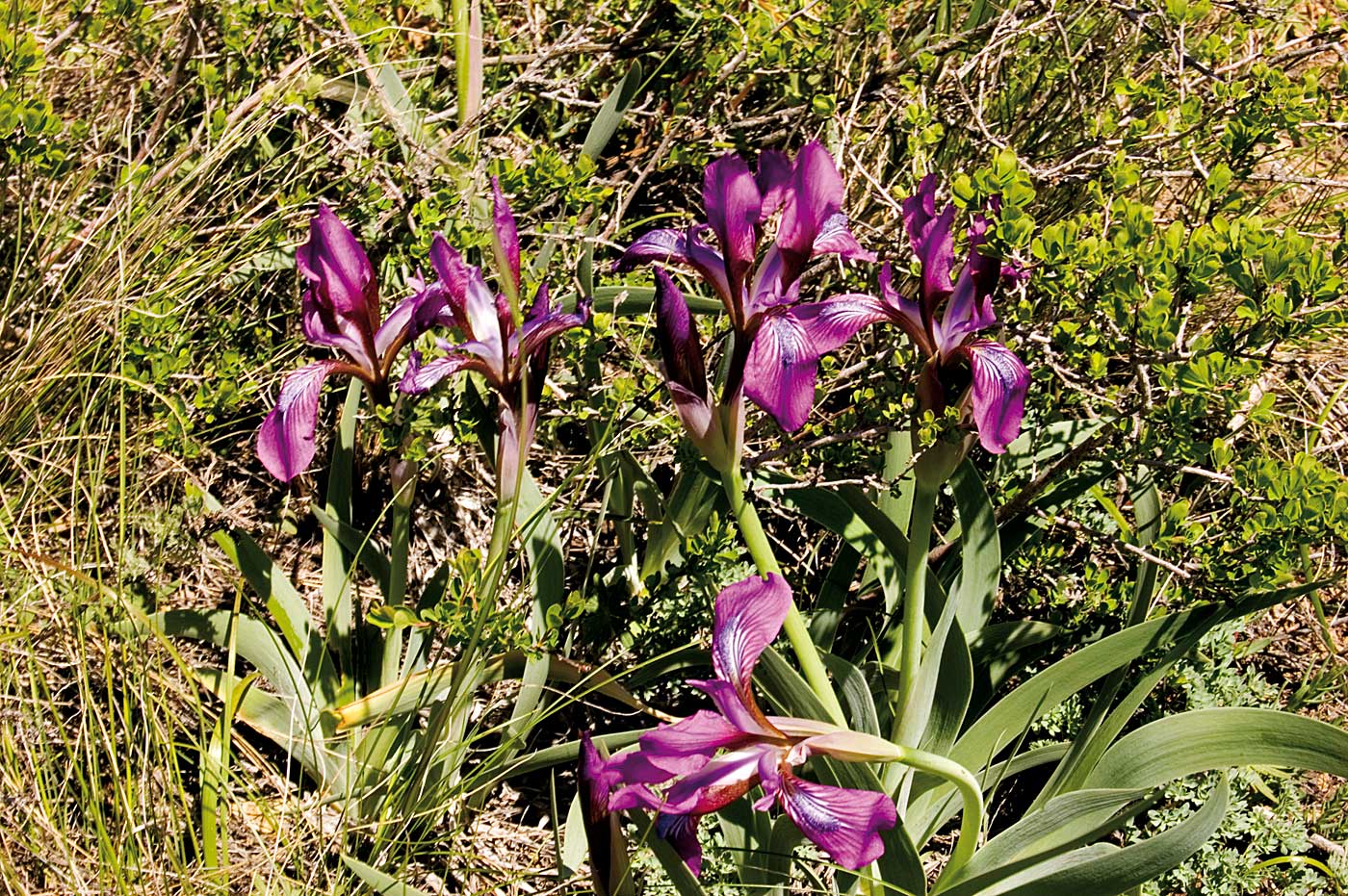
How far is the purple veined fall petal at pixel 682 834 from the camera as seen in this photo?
1.20 m

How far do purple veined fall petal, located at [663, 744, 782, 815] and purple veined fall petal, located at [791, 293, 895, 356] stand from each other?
43cm

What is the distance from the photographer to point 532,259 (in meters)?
2.04

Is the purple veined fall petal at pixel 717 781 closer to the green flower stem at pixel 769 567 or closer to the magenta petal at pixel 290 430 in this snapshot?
the green flower stem at pixel 769 567

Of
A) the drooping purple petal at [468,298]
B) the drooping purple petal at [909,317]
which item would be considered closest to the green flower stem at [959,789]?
the drooping purple petal at [909,317]

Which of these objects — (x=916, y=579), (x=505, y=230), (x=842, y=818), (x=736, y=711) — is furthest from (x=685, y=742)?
(x=505, y=230)

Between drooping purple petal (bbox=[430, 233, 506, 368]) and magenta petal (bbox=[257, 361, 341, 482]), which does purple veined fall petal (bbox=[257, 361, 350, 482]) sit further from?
drooping purple petal (bbox=[430, 233, 506, 368])

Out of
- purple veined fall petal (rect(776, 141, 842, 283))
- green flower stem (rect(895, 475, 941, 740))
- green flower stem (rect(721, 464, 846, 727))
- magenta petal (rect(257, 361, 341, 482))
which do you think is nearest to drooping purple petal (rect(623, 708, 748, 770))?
green flower stem (rect(721, 464, 846, 727))

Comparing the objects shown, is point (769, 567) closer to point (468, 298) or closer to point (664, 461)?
point (468, 298)

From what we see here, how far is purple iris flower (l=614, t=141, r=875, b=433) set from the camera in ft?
3.99

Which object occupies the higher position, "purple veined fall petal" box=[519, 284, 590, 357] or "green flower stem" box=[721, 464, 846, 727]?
"purple veined fall petal" box=[519, 284, 590, 357]

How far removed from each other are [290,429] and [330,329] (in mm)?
144

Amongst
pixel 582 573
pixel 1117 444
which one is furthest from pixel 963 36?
pixel 582 573

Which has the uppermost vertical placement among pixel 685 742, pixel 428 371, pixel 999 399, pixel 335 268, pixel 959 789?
pixel 335 268

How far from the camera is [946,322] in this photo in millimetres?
1314
